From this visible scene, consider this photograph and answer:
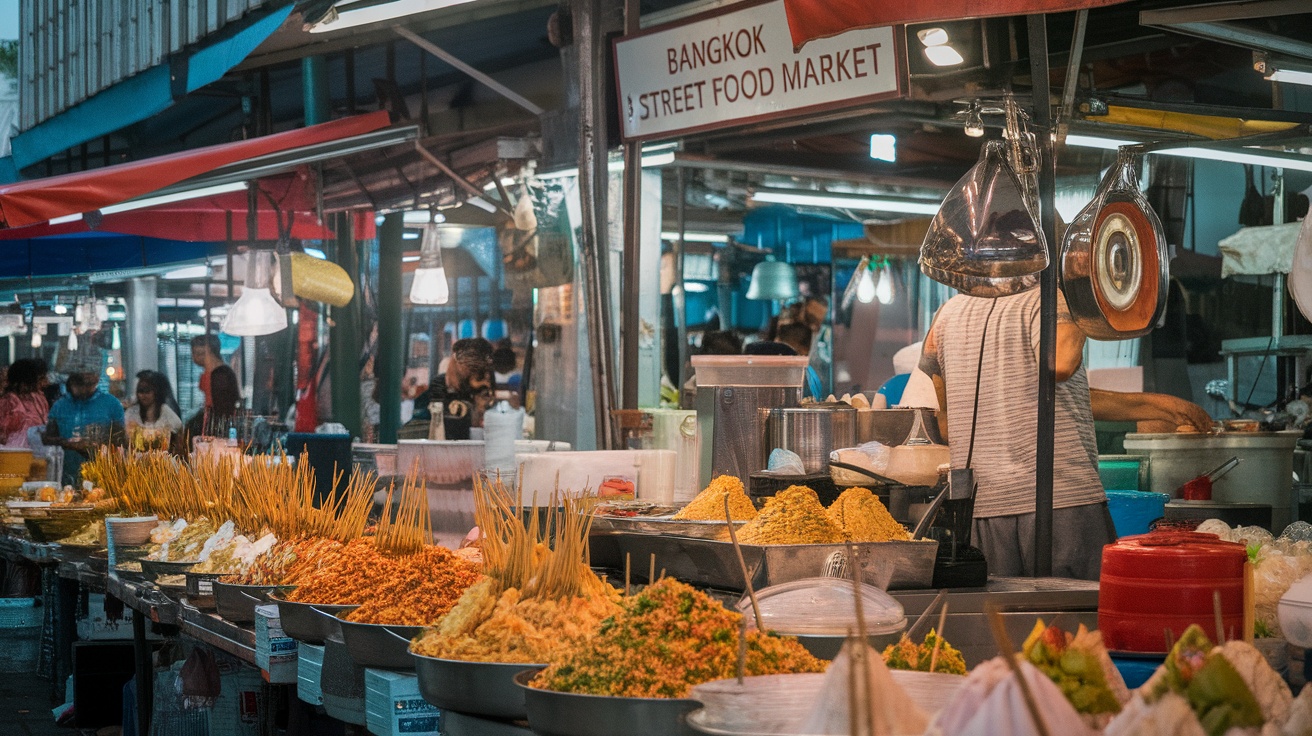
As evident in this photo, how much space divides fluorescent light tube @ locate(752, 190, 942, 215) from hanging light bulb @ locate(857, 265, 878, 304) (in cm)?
42

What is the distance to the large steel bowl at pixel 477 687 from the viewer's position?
1.92 metres

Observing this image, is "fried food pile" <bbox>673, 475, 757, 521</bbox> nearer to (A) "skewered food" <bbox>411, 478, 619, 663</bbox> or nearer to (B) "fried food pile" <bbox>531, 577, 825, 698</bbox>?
(A) "skewered food" <bbox>411, 478, 619, 663</bbox>

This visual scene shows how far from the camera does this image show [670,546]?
2.72m

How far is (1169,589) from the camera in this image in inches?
79.7

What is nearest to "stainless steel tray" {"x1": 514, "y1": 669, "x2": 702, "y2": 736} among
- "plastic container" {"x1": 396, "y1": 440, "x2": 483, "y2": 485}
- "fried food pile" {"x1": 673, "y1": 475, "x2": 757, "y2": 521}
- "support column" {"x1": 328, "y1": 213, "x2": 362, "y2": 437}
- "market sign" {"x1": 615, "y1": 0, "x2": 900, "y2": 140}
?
"fried food pile" {"x1": 673, "y1": 475, "x2": 757, "y2": 521}

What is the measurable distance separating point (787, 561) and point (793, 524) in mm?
104

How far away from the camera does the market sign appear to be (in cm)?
432

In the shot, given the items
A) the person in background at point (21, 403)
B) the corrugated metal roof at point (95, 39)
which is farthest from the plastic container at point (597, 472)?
the person in background at point (21, 403)

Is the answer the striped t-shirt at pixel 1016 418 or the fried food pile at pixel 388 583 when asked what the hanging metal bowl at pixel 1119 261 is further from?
the fried food pile at pixel 388 583

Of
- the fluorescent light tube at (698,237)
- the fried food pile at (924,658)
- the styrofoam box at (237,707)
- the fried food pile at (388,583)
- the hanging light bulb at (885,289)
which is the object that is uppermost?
the fluorescent light tube at (698,237)

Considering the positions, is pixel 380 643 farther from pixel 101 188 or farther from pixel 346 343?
pixel 346 343

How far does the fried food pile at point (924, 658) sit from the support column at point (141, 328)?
36.0 feet

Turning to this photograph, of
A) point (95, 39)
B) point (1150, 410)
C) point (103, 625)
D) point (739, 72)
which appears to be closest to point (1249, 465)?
point (1150, 410)

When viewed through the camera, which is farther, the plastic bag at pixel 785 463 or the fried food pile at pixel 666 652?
the plastic bag at pixel 785 463
